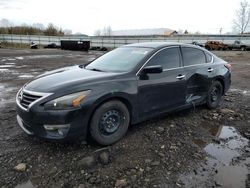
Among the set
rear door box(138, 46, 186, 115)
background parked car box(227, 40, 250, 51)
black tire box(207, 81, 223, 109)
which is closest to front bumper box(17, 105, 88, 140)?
rear door box(138, 46, 186, 115)

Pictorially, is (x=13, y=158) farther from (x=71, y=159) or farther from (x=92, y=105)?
(x=92, y=105)

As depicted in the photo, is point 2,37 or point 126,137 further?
point 2,37

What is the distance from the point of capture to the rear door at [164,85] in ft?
13.3

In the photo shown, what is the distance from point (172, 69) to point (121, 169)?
7.25 ft

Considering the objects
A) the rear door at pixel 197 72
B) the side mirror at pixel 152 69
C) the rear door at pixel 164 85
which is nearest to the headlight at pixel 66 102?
the rear door at pixel 164 85

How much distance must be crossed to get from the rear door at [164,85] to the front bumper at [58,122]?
3.65 feet

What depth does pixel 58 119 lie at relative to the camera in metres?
3.21

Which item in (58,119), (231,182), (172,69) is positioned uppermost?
(172,69)

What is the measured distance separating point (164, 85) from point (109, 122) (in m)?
1.27

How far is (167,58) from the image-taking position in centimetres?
456

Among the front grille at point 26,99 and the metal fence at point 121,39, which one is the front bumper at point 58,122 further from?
the metal fence at point 121,39

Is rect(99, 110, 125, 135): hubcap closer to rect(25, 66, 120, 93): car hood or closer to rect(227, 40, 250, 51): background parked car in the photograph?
rect(25, 66, 120, 93): car hood

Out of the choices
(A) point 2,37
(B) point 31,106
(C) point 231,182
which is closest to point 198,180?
(C) point 231,182

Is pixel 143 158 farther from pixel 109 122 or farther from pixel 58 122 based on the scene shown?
pixel 58 122
